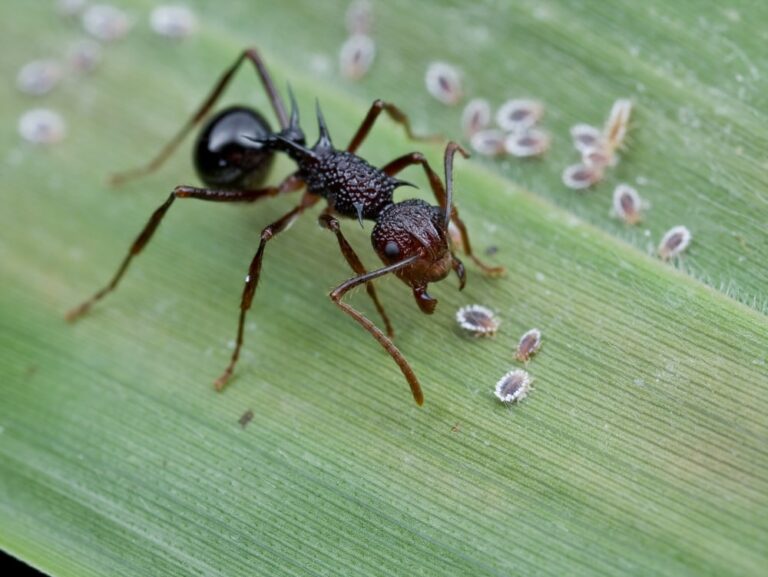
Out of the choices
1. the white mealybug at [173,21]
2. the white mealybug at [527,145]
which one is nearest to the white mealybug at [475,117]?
the white mealybug at [527,145]

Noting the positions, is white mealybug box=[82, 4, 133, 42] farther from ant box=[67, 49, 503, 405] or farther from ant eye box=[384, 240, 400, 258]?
ant eye box=[384, 240, 400, 258]

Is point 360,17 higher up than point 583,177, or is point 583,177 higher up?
point 360,17

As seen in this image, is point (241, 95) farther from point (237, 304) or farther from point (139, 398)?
point (139, 398)

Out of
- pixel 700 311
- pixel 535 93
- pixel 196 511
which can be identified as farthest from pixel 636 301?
pixel 196 511

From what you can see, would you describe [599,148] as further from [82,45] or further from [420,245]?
[82,45]

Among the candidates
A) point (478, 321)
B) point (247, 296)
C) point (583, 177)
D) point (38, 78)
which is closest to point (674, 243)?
point (583, 177)

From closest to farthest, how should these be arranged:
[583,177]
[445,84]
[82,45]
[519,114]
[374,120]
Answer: [583,177]
[374,120]
[519,114]
[445,84]
[82,45]
